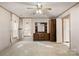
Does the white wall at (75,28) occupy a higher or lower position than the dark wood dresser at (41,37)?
higher

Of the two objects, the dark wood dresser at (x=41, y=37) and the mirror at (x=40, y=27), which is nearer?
the dark wood dresser at (x=41, y=37)

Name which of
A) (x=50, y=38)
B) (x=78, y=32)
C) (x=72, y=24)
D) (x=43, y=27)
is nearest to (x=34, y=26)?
(x=43, y=27)

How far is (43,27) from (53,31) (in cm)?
173

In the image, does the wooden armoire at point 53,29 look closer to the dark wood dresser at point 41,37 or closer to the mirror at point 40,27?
the dark wood dresser at point 41,37

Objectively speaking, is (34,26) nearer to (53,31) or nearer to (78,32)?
(53,31)

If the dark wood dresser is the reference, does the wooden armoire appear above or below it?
above

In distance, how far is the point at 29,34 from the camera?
55.0ft

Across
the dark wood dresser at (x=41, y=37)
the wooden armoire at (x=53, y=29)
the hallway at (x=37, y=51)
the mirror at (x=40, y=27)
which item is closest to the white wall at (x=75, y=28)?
the hallway at (x=37, y=51)

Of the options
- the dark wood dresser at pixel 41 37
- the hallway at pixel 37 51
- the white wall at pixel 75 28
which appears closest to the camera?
the hallway at pixel 37 51

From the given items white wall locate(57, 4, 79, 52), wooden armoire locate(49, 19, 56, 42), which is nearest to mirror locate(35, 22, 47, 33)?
wooden armoire locate(49, 19, 56, 42)

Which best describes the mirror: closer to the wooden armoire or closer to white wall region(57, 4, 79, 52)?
the wooden armoire

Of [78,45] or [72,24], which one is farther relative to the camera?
[72,24]

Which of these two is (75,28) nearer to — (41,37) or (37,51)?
(37,51)

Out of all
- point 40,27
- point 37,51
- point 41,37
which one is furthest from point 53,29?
point 37,51
